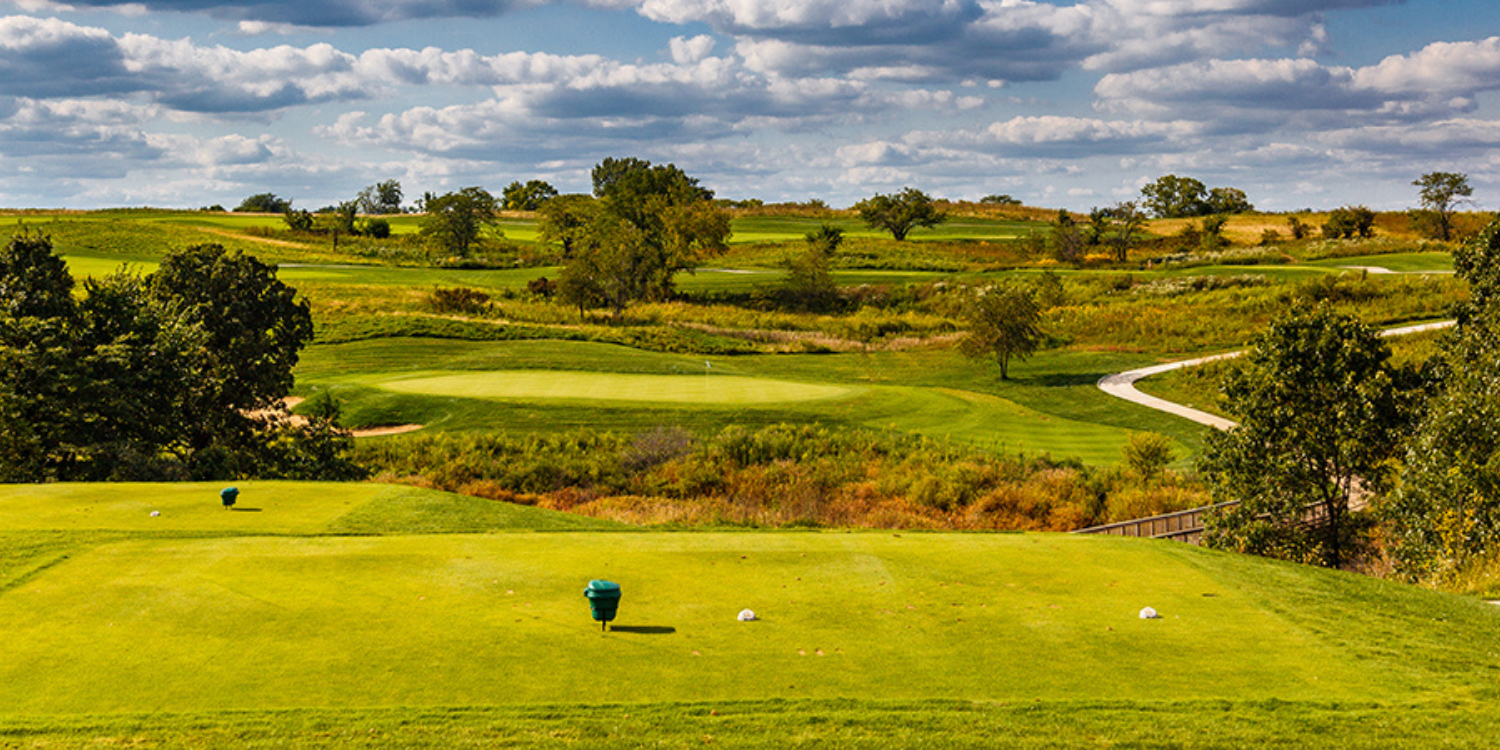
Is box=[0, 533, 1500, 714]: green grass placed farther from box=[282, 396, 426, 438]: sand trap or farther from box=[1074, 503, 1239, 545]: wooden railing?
box=[282, 396, 426, 438]: sand trap

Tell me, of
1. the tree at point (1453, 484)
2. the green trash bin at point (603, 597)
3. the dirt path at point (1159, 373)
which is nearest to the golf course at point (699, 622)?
the green trash bin at point (603, 597)

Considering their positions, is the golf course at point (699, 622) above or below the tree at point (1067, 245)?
below

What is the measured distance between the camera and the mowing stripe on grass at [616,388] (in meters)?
34.8

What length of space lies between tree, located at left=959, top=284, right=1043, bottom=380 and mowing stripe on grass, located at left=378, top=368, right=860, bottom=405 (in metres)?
10.2

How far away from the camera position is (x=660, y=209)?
293ft

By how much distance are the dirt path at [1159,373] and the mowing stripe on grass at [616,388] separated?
1250 centimetres

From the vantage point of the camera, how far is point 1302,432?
1875cm

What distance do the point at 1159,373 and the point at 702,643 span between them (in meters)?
42.5

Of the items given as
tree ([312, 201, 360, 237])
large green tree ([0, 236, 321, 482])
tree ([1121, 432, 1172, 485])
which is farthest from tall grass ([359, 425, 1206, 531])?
tree ([312, 201, 360, 237])

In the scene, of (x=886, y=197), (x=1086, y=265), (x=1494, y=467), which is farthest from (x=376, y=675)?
(x=886, y=197)

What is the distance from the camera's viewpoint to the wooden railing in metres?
21.2

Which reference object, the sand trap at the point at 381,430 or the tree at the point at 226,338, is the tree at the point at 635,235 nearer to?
the sand trap at the point at 381,430

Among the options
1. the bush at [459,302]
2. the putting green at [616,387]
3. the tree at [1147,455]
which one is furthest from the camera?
the bush at [459,302]

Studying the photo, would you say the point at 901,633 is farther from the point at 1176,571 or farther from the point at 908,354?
the point at 908,354
